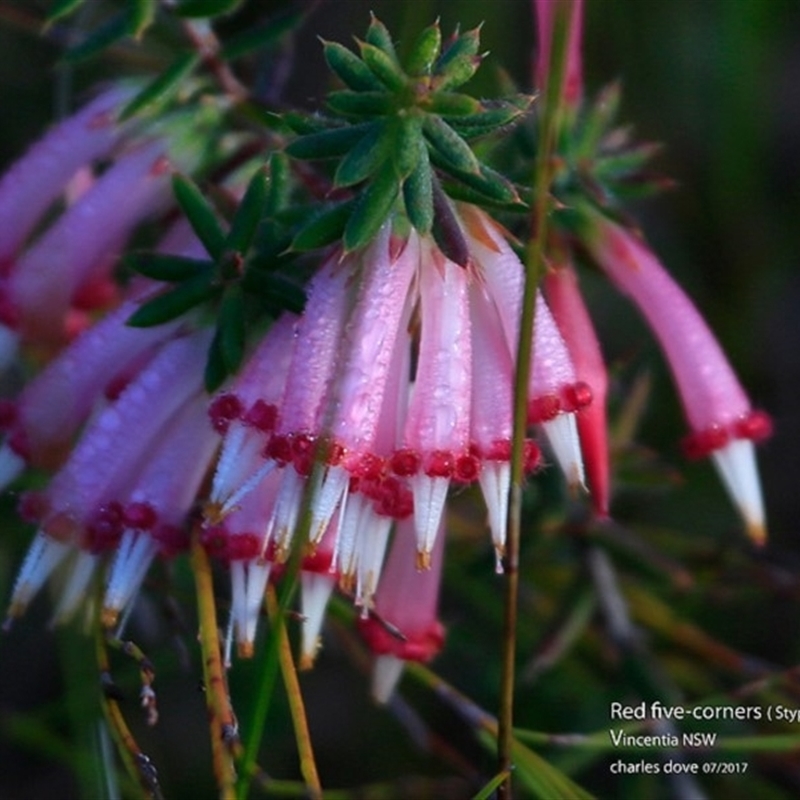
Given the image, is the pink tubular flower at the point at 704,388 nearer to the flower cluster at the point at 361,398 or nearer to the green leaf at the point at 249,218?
the flower cluster at the point at 361,398

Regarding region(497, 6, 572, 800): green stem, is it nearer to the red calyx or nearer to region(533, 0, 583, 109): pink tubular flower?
region(533, 0, 583, 109): pink tubular flower

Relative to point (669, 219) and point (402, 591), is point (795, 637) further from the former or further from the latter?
point (402, 591)

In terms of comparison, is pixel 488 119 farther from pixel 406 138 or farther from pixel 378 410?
pixel 378 410

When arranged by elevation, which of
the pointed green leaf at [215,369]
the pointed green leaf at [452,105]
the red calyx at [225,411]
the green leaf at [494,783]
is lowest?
the green leaf at [494,783]

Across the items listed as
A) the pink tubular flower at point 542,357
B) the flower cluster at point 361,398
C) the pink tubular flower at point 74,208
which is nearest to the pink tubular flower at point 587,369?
the flower cluster at point 361,398

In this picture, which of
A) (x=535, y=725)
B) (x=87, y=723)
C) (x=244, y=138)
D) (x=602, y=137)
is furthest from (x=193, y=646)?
(x=602, y=137)

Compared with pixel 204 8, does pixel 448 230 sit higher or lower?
lower

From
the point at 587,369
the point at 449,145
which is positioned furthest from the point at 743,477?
the point at 449,145

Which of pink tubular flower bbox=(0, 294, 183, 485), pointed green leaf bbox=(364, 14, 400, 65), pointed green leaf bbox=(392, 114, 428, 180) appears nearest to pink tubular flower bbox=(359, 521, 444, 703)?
pink tubular flower bbox=(0, 294, 183, 485)
